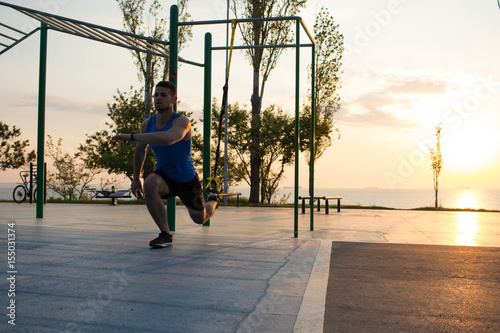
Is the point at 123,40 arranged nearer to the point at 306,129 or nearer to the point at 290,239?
the point at 290,239

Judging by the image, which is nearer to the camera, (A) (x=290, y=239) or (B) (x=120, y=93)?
(A) (x=290, y=239)

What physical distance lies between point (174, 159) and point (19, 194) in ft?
50.2

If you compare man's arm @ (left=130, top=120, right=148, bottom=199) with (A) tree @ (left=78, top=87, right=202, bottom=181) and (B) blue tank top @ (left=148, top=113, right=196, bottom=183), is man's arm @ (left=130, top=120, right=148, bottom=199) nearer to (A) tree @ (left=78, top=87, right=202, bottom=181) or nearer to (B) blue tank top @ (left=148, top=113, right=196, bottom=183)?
(B) blue tank top @ (left=148, top=113, right=196, bottom=183)

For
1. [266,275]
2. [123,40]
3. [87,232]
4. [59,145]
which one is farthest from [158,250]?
[59,145]

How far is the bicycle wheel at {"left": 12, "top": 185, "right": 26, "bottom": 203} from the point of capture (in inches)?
704

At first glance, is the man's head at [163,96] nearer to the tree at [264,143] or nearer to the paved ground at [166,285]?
the paved ground at [166,285]

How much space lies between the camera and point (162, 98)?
476 centimetres

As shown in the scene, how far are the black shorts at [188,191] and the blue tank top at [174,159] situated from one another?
40 mm

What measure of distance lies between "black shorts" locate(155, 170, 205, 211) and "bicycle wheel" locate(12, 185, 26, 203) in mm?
15096

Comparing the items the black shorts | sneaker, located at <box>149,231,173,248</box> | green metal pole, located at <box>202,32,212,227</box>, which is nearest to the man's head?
the black shorts

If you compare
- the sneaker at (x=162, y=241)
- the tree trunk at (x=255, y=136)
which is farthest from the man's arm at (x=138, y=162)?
the tree trunk at (x=255, y=136)

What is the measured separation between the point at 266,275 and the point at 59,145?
28581mm

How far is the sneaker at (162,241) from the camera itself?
200 inches

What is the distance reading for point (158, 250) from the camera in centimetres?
495
